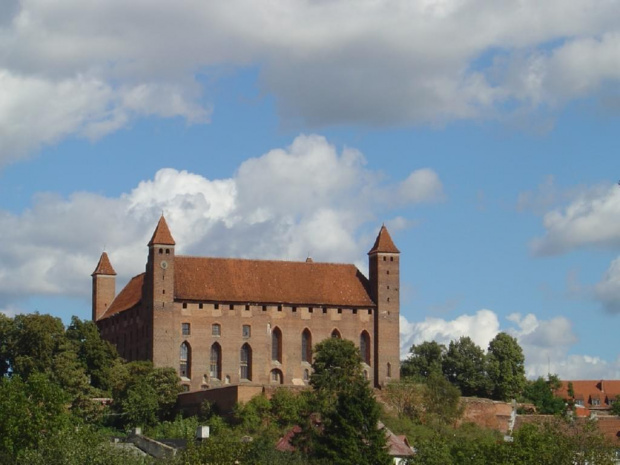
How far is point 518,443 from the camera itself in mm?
74688

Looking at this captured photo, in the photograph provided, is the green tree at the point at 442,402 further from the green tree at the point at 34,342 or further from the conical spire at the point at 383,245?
the green tree at the point at 34,342

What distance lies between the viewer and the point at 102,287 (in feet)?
411

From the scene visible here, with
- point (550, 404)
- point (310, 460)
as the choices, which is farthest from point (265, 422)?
point (550, 404)

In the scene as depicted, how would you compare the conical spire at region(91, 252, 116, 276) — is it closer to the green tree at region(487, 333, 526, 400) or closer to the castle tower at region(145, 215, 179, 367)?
the castle tower at region(145, 215, 179, 367)

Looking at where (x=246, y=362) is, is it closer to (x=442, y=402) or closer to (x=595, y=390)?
(x=442, y=402)

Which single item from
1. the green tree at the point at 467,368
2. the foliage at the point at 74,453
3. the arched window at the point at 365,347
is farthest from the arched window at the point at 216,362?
the foliage at the point at 74,453

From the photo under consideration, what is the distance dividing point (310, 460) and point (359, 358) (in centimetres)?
3497

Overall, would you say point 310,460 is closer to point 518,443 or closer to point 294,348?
point 518,443

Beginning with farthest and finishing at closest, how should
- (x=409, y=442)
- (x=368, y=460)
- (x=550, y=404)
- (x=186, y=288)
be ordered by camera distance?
(x=550, y=404) → (x=186, y=288) → (x=409, y=442) → (x=368, y=460)

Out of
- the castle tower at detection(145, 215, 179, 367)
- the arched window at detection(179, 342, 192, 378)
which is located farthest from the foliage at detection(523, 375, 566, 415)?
the castle tower at detection(145, 215, 179, 367)

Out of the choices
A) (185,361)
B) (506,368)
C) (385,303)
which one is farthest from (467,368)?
(185,361)

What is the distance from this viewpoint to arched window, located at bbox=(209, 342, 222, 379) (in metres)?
112

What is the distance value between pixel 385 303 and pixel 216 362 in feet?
43.4

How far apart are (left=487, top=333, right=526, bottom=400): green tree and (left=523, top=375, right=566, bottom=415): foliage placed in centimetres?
104
